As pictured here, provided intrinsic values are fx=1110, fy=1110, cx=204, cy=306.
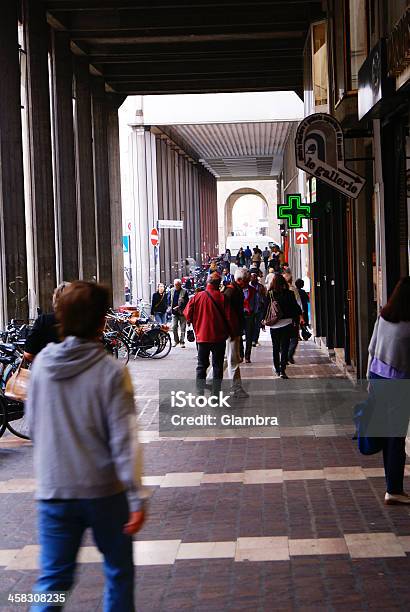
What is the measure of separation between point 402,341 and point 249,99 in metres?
34.6

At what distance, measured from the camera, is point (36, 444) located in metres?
4.27

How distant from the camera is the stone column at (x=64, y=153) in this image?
26094mm

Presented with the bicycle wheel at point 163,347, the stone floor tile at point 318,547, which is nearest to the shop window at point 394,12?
the stone floor tile at point 318,547

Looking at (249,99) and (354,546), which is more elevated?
(249,99)

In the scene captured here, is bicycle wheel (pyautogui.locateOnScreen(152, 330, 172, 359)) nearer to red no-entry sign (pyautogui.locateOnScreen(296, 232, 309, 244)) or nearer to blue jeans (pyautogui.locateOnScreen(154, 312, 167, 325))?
blue jeans (pyautogui.locateOnScreen(154, 312, 167, 325))

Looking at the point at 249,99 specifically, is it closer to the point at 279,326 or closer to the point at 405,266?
the point at 279,326

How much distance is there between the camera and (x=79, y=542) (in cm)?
420

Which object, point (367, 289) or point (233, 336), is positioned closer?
point (233, 336)

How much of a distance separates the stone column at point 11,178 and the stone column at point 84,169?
803 cm

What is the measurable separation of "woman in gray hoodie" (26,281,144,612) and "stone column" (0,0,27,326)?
1661 centimetres

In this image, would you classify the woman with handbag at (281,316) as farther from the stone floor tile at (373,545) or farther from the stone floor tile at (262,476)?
the stone floor tile at (373,545)

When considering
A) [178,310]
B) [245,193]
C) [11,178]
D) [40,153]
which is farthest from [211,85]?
[245,193]

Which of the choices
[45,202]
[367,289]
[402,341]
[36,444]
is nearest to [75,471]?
[36,444]

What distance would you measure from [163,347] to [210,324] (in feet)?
30.3
